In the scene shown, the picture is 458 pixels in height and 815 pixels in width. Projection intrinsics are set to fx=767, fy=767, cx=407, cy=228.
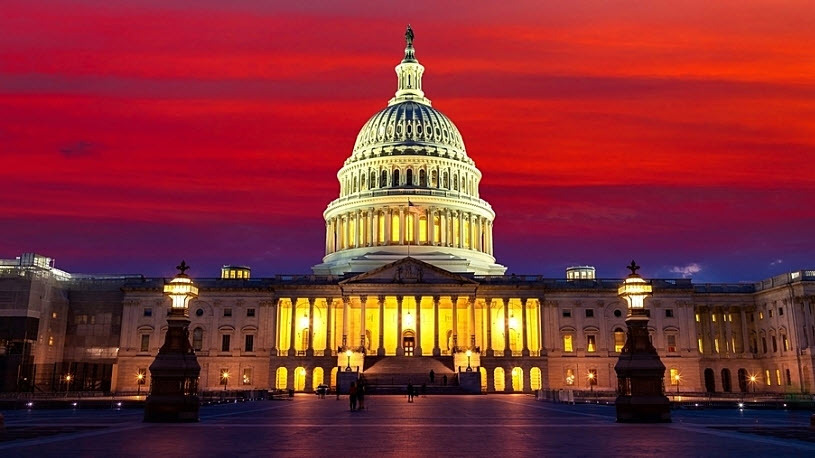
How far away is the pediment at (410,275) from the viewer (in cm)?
10075

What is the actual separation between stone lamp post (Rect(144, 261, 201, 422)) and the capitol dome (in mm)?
76629

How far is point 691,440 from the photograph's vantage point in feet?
77.9

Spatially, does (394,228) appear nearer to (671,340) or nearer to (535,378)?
(535,378)

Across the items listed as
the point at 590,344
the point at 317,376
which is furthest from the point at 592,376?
the point at 317,376

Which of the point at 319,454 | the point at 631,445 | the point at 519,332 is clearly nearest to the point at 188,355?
the point at 319,454

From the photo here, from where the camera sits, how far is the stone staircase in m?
79.6

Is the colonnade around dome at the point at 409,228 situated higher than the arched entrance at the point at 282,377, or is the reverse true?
the colonnade around dome at the point at 409,228

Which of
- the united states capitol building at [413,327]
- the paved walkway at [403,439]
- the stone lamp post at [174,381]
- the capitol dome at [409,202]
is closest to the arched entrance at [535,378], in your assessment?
the united states capitol building at [413,327]

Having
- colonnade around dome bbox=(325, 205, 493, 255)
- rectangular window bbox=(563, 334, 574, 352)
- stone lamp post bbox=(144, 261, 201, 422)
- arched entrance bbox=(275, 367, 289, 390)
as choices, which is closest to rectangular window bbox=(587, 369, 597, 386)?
rectangular window bbox=(563, 334, 574, 352)

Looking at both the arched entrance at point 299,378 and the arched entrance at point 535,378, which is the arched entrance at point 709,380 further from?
the arched entrance at point 299,378

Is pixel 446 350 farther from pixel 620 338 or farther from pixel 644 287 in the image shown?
pixel 644 287

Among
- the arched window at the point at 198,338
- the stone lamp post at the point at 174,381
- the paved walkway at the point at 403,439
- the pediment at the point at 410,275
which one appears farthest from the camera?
the arched window at the point at 198,338

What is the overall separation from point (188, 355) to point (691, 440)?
22.2m

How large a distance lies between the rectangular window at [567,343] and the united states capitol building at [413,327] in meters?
0.18
